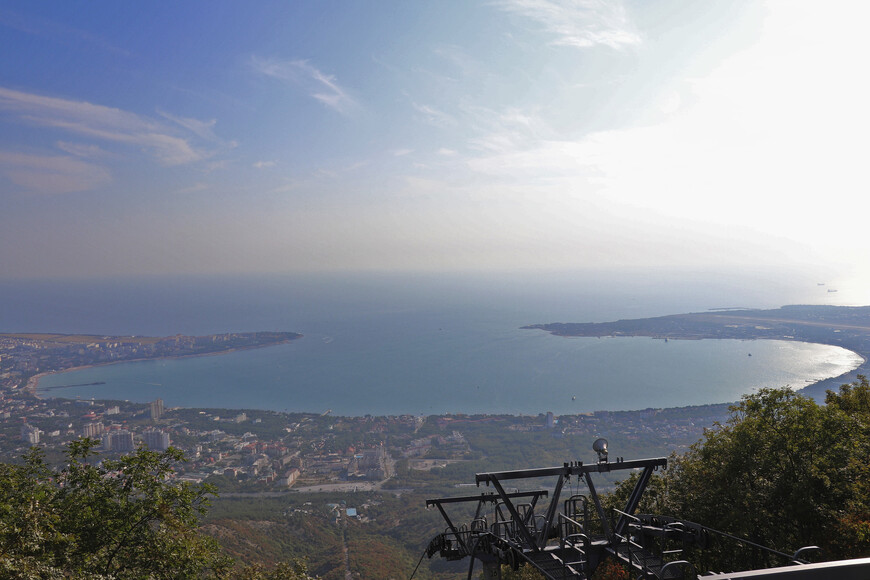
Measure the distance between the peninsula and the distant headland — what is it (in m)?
90.0

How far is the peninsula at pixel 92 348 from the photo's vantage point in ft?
355

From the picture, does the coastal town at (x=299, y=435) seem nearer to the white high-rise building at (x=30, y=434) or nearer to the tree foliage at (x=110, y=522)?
the white high-rise building at (x=30, y=434)

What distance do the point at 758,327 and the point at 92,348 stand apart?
17358 centimetres

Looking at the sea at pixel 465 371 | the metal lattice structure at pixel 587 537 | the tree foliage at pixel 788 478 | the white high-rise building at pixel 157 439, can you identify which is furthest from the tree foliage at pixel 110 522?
the sea at pixel 465 371

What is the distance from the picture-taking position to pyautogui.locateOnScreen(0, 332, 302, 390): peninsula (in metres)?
108

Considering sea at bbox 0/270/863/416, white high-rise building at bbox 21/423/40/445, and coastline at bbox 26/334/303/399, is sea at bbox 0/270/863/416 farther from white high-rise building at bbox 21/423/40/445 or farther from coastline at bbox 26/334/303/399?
white high-rise building at bbox 21/423/40/445

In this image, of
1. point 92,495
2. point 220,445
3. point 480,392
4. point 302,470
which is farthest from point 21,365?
point 92,495

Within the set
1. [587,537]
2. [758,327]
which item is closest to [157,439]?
[587,537]

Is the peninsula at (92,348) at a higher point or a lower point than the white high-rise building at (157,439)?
higher

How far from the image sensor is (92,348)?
125062mm

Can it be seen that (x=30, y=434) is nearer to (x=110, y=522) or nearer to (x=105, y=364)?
(x=105, y=364)

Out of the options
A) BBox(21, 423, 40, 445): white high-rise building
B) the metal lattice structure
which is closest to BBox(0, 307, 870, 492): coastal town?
BBox(21, 423, 40, 445): white high-rise building

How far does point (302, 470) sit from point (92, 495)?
4729 centimetres

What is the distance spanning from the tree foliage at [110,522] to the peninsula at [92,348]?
11607 cm
